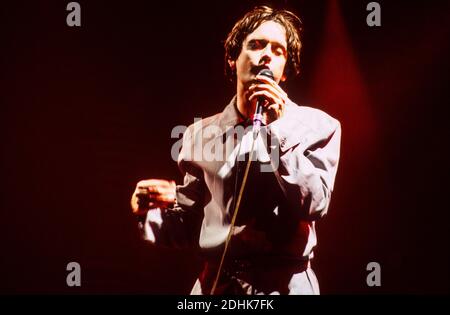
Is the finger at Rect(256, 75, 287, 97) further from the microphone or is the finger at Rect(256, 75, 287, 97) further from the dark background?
the dark background

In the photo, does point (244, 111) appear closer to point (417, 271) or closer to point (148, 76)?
point (148, 76)

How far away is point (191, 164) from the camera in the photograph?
1.50m

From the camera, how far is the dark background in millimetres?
1805

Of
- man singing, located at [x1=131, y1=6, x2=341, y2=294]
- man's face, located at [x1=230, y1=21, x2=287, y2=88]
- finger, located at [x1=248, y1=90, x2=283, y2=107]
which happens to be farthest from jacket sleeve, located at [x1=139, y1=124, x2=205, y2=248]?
finger, located at [x1=248, y1=90, x2=283, y2=107]

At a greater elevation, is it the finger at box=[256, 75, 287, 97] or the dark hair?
the dark hair

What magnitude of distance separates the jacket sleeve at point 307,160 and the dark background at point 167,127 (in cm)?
52

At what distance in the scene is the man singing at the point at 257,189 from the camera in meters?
1.17

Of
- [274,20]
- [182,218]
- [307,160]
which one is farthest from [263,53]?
[182,218]

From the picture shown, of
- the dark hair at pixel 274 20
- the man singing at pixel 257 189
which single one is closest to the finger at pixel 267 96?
the man singing at pixel 257 189

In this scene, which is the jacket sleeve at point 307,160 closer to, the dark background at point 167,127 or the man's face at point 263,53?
the man's face at point 263,53

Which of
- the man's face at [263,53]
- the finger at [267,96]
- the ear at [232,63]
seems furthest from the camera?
the ear at [232,63]

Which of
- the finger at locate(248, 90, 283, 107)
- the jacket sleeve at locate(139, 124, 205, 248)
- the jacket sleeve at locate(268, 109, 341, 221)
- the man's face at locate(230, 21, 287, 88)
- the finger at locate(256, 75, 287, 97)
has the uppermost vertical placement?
the man's face at locate(230, 21, 287, 88)

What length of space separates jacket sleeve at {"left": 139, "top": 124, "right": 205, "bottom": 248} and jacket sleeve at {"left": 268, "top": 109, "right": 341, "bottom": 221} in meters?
0.38

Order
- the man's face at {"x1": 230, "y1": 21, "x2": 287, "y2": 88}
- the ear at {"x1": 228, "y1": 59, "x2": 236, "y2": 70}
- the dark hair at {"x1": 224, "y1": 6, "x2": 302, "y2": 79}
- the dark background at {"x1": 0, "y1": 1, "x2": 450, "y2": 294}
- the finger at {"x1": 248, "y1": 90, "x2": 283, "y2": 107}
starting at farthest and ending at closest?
the dark background at {"x1": 0, "y1": 1, "x2": 450, "y2": 294}, the ear at {"x1": 228, "y1": 59, "x2": 236, "y2": 70}, the dark hair at {"x1": 224, "y1": 6, "x2": 302, "y2": 79}, the man's face at {"x1": 230, "y1": 21, "x2": 287, "y2": 88}, the finger at {"x1": 248, "y1": 90, "x2": 283, "y2": 107}
